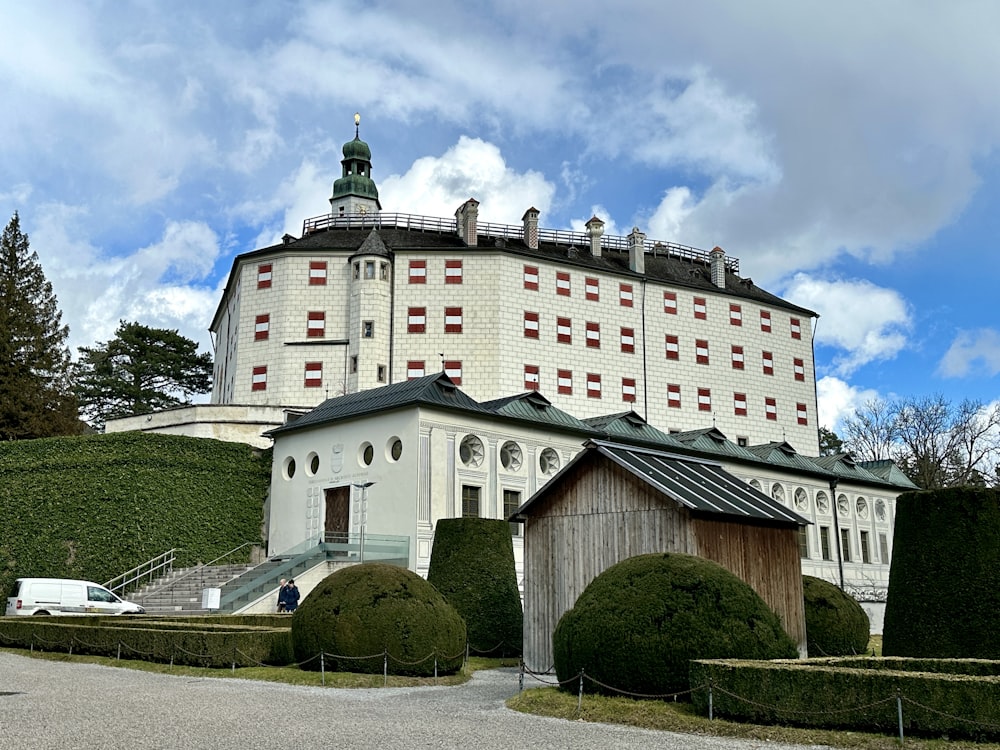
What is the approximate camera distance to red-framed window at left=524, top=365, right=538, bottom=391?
51031 millimetres

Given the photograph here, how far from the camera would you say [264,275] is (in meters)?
53.7

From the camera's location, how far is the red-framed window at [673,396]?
55.8 metres

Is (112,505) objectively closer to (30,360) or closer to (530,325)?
(30,360)

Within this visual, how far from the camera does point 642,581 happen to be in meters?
A: 14.6

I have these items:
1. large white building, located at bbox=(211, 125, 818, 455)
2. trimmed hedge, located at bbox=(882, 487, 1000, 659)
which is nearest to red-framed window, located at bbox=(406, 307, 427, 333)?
large white building, located at bbox=(211, 125, 818, 455)

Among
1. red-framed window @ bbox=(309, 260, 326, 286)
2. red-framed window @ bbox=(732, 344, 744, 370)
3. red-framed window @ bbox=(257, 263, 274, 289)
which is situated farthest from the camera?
red-framed window @ bbox=(732, 344, 744, 370)

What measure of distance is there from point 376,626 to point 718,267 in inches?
1873

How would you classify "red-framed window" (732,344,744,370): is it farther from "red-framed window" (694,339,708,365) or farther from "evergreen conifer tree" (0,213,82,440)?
"evergreen conifer tree" (0,213,82,440)

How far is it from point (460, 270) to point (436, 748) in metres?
42.4

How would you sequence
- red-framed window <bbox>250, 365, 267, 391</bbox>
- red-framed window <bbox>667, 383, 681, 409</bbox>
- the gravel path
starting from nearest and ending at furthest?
the gravel path < red-framed window <bbox>250, 365, 267, 391</bbox> < red-framed window <bbox>667, 383, 681, 409</bbox>

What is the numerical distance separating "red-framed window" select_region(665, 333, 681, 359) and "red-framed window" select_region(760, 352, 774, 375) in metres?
6.15

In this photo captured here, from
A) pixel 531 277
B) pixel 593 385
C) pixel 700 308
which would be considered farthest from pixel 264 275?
pixel 700 308

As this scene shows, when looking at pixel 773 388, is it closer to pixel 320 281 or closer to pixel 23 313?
pixel 320 281

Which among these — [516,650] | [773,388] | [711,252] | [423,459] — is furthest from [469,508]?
[711,252]
